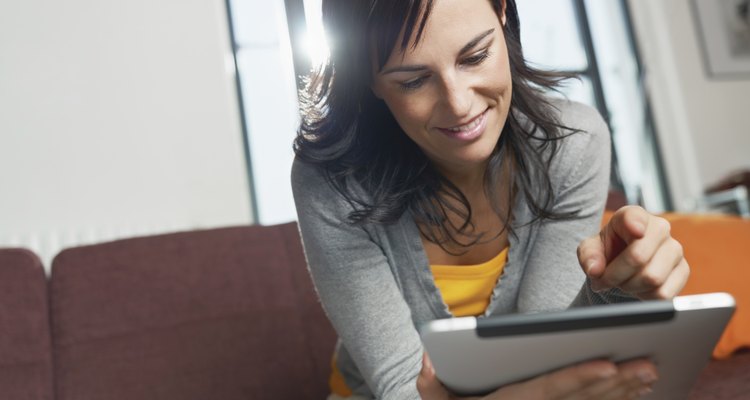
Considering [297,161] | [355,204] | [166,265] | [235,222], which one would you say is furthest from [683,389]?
[235,222]

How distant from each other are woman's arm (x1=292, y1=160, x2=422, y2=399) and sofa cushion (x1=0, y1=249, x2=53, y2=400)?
58 cm

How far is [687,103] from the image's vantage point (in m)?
4.32

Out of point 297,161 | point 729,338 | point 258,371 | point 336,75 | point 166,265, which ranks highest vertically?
point 336,75

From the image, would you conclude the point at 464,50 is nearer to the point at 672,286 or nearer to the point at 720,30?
the point at 672,286

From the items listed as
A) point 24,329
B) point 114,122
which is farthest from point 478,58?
point 114,122

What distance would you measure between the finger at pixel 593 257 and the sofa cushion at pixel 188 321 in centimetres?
79

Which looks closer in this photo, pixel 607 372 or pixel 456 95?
pixel 607 372

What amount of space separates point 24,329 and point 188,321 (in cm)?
29

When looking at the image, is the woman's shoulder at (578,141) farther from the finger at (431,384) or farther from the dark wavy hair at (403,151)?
the finger at (431,384)

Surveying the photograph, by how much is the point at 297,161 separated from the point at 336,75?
0.15m

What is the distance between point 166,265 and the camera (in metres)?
1.44

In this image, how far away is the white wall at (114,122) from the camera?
3.12m

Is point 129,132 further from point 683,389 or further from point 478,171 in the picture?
point 683,389

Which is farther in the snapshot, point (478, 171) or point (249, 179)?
point (249, 179)
